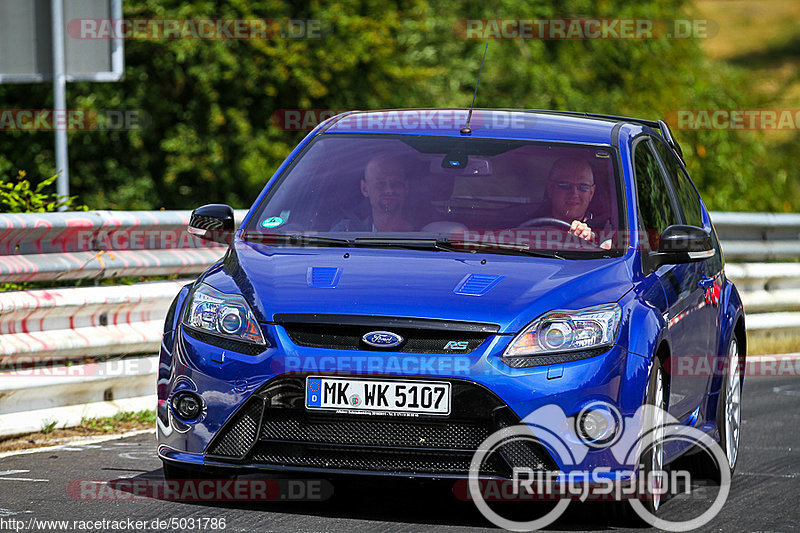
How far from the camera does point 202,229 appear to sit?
7.09 metres

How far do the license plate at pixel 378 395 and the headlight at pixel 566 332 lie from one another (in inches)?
12.3

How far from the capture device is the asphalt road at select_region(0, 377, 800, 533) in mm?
5809

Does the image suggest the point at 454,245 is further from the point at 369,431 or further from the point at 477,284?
the point at 369,431

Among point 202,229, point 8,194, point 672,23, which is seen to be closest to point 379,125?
point 202,229

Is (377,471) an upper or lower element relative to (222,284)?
lower

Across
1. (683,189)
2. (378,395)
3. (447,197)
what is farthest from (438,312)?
(683,189)

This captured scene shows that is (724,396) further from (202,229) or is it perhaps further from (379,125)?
(202,229)

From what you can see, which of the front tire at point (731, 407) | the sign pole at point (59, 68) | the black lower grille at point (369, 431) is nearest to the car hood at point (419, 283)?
the black lower grille at point (369, 431)

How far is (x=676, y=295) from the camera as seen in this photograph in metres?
6.65

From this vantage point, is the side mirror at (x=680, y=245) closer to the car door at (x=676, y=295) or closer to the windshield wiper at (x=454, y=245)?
the car door at (x=676, y=295)

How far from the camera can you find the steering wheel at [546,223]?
669cm

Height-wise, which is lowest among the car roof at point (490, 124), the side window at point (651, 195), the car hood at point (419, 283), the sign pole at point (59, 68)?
the car hood at point (419, 283)

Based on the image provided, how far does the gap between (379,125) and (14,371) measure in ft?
7.78

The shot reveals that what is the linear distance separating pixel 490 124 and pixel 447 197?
0.65m
